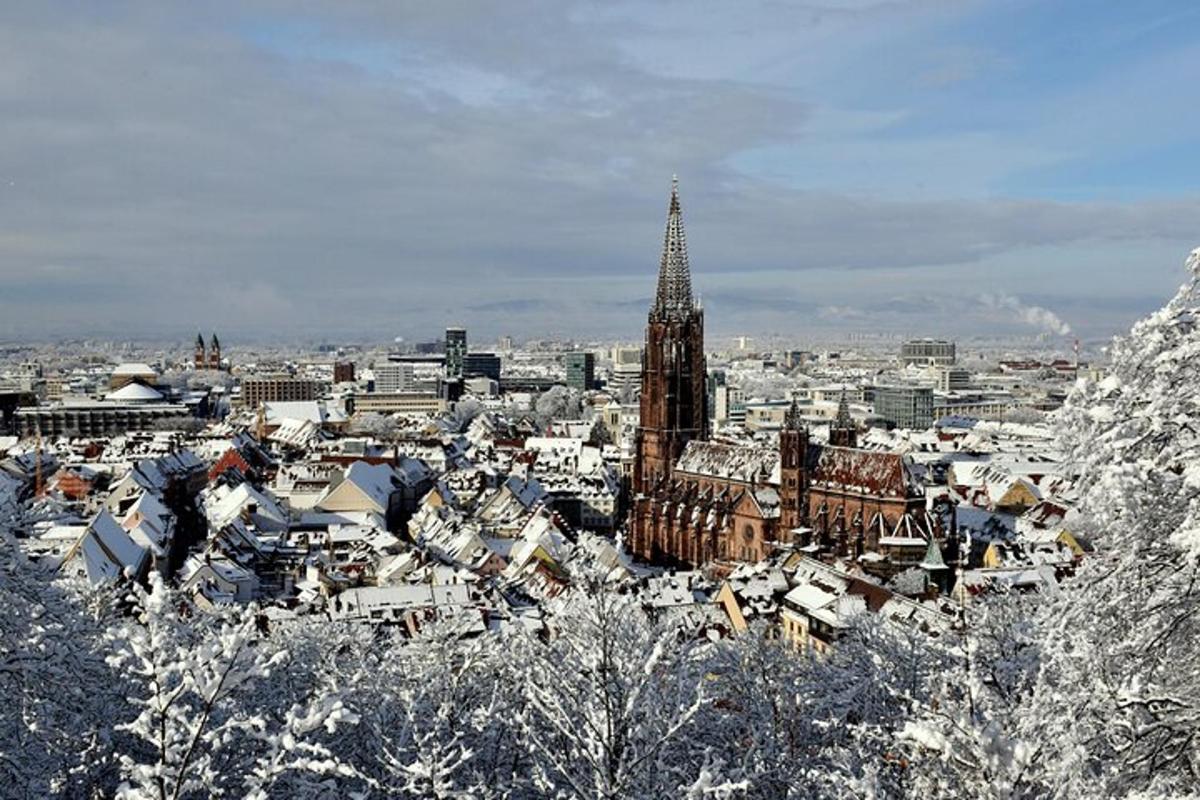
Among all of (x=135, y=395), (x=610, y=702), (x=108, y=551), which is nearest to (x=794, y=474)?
(x=108, y=551)

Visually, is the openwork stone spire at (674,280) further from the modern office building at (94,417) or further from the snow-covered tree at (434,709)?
the modern office building at (94,417)

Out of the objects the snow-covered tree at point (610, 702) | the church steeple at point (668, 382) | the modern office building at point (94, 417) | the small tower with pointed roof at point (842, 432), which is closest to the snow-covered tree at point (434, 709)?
the snow-covered tree at point (610, 702)

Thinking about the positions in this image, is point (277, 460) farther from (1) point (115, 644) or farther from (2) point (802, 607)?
(1) point (115, 644)

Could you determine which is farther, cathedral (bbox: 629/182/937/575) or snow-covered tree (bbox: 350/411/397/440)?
snow-covered tree (bbox: 350/411/397/440)

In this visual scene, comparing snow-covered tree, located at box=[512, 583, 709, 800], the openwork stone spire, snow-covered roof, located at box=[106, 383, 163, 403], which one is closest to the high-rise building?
the openwork stone spire

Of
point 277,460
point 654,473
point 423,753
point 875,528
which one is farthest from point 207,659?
point 277,460

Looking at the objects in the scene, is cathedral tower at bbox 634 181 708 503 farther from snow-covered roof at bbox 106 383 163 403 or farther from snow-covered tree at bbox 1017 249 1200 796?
snow-covered roof at bbox 106 383 163 403

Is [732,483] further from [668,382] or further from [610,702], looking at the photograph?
[610,702]
